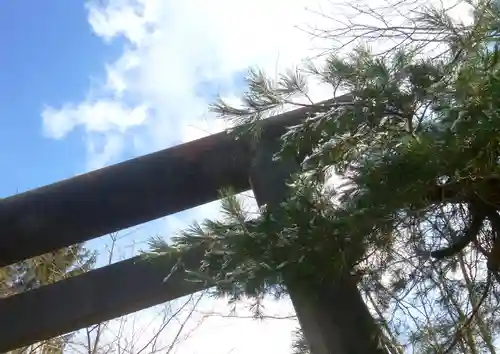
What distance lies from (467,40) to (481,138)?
1.00 ft

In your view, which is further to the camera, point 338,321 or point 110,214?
point 110,214

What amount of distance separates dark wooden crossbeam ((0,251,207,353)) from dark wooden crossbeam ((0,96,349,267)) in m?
0.15

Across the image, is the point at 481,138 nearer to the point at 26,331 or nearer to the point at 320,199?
the point at 320,199

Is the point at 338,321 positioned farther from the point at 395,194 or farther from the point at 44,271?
the point at 44,271

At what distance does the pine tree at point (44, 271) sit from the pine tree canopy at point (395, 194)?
60.8 inches

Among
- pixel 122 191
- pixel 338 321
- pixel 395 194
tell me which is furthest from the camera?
pixel 122 191

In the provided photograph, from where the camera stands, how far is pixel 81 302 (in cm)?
163

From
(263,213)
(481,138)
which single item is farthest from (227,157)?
(481,138)

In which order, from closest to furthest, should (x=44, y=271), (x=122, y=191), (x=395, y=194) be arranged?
1. (x=395, y=194)
2. (x=122, y=191)
3. (x=44, y=271)

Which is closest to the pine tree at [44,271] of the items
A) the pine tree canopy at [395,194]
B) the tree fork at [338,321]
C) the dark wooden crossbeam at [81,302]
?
the dark wooden crossbeam at [81,302]

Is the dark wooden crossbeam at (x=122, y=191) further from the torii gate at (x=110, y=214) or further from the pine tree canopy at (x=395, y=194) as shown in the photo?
the pine tree canopy at (x=395, y=194)

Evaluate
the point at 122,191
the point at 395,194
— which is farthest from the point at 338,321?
the point at 122,191

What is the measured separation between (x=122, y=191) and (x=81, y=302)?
13.8 inches

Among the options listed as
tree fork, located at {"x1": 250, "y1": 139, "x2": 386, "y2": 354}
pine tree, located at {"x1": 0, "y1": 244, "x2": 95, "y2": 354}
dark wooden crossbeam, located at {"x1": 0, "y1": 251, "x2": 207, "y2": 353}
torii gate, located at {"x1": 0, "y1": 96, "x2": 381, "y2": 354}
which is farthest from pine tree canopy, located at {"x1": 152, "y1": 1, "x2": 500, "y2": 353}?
pine tree, located at {"x1": 0, "y1": 244, "x2": 95, "y2": 354}
